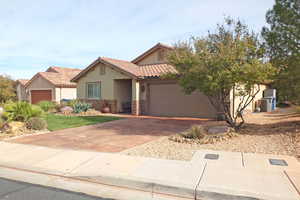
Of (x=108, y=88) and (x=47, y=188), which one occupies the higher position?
(x=108, y=88)

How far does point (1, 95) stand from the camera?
2739 cm

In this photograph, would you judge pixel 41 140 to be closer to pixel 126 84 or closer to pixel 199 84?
pixel 199 84

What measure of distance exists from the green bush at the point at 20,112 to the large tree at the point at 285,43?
1220 centimetres

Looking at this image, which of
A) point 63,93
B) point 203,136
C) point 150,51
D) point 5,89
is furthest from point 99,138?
point 5,89

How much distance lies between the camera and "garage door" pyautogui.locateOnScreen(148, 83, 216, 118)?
15.5m

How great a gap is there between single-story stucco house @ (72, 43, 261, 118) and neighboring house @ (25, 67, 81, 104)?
6.26 m

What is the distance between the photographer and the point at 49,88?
26172mm

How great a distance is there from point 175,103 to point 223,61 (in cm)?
778

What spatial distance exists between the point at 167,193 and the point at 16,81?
34114 mm

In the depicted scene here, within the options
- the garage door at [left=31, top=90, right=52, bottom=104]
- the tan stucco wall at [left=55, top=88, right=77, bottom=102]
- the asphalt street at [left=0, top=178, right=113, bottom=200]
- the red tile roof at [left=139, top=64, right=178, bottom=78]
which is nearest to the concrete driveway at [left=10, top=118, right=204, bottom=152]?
the asphalt street at [left=0, top=178, right=113, bottom=200]

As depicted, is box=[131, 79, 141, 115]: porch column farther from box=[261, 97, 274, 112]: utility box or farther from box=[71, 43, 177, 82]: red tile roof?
box=[261, 97, 274, 112]: utility box

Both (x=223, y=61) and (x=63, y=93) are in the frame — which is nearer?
(x=223, y=61)

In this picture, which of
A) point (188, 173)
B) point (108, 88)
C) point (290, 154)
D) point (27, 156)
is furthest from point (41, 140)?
point (108, 88)

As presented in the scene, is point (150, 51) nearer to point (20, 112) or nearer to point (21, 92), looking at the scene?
point (20, 112)
